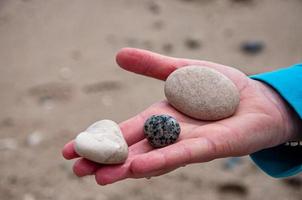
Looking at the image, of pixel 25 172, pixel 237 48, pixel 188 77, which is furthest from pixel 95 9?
pixel 188 77

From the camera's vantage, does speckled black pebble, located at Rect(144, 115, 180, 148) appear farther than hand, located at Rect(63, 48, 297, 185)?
Yes

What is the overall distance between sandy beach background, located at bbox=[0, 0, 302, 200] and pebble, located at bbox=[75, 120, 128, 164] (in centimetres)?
89

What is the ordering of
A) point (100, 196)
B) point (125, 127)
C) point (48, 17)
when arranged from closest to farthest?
1. point (125, 127)
2. point (100, 196)
3. point (48, 17)

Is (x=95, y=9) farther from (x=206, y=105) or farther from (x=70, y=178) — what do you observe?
(x=206, y=105)

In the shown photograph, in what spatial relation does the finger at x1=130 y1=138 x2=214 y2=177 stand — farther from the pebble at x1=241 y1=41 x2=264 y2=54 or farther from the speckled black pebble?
the pebble at x1=241 y1=41 x2=264 y2=54

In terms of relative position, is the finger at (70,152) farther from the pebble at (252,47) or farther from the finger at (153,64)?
the pebble at (252,47)

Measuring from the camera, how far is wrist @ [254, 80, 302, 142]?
4.60 ft

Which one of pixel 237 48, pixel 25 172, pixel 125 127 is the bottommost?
pixel 25 172

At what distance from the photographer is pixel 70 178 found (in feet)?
7.04

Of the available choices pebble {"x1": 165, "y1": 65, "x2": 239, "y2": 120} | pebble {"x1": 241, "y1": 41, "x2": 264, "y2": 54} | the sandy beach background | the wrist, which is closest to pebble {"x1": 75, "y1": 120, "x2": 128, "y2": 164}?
pebble {"x1": 165, "y1": 65, "x2": 239, "y2": 120}

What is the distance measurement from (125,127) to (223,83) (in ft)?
1.13

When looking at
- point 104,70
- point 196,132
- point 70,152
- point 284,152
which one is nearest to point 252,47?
point 104,70

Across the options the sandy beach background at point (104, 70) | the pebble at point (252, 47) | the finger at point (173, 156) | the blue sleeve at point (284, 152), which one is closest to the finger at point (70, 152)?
the finger at point (173, 156)

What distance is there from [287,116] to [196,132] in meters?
0.33
